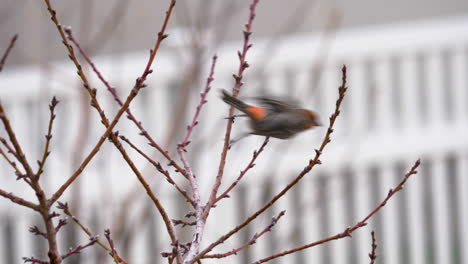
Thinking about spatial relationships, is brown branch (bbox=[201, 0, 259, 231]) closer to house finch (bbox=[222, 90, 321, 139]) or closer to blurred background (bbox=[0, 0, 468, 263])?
house finch (bbox=[222, 90, 321, 139])

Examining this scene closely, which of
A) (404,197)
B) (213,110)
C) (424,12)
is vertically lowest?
(404,197)

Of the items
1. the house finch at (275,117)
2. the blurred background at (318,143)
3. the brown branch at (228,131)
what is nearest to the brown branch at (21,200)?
the brown branch at (228,131)

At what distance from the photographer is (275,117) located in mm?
1086

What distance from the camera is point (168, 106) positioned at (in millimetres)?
3791

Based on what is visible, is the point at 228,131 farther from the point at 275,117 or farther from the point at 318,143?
the point at 318,143

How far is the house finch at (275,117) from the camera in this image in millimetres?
1070

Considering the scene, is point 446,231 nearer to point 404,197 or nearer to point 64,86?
point 404,197

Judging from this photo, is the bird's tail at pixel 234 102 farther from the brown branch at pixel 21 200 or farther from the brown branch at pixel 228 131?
the brown branch at pixel 21 200

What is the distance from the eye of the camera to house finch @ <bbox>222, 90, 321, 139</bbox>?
1070 mm

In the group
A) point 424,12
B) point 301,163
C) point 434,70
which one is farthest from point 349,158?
point 424,12

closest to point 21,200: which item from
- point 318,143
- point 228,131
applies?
point 228,131

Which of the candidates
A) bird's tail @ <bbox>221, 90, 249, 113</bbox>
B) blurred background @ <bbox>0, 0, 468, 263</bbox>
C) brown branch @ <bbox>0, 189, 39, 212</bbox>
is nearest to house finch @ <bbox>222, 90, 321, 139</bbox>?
bird's tail @ <bbox>221, 90, 249, 113</bbox>

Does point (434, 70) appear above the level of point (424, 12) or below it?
below

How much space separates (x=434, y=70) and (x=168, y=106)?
1586 millimetres
